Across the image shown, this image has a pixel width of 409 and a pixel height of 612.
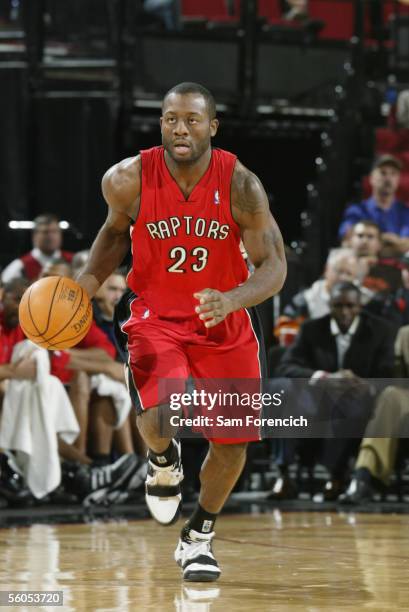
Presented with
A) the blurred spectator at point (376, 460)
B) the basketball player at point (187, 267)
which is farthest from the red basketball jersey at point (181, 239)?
the blurred spectator at point (376, 460)

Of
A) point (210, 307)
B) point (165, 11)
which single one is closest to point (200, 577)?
point (210, 307)

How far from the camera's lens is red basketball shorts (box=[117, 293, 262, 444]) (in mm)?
4719

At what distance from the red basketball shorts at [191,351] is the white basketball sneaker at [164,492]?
211 mm

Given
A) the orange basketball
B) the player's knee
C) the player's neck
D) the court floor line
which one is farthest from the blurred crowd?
the orange basketball

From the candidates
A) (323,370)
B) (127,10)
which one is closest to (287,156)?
(127,10)

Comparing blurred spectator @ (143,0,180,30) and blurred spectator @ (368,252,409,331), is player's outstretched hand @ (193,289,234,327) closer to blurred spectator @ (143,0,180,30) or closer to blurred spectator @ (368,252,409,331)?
blurred spectator @ (368,252,409,331)

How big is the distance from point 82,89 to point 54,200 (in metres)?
1.03

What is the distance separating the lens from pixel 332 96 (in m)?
11.9

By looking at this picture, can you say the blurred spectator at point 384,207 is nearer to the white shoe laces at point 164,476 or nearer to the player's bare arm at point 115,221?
the player's bare arm at point 115,221

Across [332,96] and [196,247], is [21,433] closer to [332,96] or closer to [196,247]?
[196,247]

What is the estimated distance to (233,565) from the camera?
519 centimetres

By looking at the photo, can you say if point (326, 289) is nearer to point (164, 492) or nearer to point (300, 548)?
point (300, 548)

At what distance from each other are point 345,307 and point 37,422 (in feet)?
7.18

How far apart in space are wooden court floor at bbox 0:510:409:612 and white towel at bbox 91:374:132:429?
119 cm
